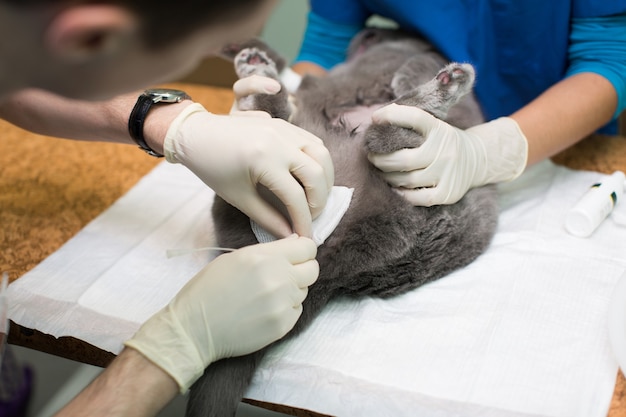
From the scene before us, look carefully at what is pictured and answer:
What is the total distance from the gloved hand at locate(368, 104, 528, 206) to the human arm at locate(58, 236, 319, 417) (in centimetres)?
29

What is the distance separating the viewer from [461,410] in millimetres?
1051

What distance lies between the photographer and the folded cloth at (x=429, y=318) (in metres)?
1.08

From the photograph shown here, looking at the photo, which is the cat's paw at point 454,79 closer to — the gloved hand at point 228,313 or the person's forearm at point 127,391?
the gloved hand at point 228,313

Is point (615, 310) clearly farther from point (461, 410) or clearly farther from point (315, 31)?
point (315, 31)

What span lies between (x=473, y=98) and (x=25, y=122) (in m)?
1.21

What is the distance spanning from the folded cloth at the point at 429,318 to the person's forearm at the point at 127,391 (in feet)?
0.59

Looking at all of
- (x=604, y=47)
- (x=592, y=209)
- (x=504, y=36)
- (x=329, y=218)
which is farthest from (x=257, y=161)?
(x=604, y=47)

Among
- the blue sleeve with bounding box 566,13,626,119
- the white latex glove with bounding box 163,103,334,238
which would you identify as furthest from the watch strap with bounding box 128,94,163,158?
the blue sleeve with bounding box 566,13,626,119

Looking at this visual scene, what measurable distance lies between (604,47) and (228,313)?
1.25 meters

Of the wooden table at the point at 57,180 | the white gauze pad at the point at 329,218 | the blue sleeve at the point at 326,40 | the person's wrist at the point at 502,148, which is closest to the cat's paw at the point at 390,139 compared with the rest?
the white gauze pad at the point at 329,218

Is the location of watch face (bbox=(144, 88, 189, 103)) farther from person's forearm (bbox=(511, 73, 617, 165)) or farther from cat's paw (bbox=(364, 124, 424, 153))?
person's forearm (bbox=(511, 73, 617, 165))

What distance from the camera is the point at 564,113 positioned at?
1565 mm

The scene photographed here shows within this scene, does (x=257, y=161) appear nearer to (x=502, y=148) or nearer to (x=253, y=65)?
(x=253, y=65)

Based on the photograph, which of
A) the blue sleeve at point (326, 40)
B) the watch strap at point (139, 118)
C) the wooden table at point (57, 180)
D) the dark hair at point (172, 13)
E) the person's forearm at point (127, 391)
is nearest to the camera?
the dark hair at point (172, 13)
